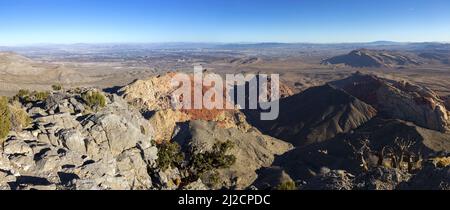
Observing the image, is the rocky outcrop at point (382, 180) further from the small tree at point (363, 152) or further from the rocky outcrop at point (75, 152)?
the rocky outcrop at point (75, 152)

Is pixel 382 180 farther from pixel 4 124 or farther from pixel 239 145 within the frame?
pixel 239 145

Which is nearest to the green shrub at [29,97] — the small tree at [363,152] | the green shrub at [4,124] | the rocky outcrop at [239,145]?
the green shrub at [4,124]

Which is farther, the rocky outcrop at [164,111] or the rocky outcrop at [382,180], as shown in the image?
the rocky outcrop at [164,111]

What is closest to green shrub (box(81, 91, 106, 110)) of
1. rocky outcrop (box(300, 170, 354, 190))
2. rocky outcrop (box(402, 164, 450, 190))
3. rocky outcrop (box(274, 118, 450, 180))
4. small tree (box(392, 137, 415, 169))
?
rocky outcrop (box(300, 170, 354, 190))

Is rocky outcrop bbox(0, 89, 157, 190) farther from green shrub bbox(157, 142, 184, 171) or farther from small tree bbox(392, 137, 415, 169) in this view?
small tree bbox(392, 137, 415, 169)

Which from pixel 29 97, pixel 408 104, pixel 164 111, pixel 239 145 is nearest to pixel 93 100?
pixel 29 97
